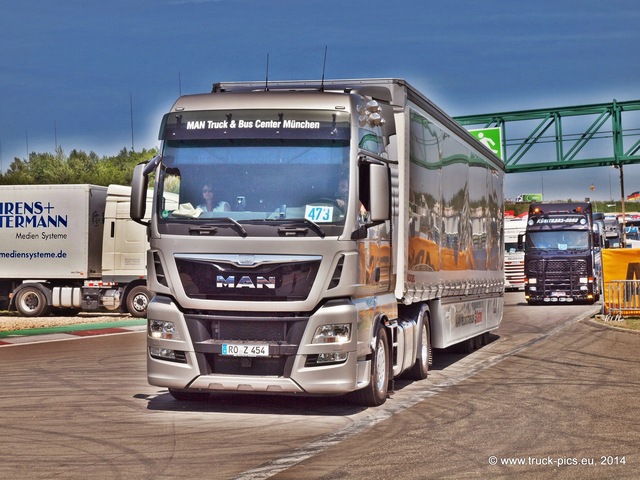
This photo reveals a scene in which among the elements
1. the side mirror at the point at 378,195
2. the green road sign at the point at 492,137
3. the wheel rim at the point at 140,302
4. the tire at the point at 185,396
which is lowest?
the tire at the point at 185,396

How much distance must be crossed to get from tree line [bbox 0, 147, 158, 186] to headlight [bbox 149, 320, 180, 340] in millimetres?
83378

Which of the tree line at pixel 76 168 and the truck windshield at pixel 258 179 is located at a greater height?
the tree line at pixel 76 168

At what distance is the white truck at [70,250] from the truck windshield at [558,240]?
47.9 feet

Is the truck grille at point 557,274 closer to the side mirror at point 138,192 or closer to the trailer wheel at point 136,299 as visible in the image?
the trailer wheel at point 136,299

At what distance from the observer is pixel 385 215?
11109mm

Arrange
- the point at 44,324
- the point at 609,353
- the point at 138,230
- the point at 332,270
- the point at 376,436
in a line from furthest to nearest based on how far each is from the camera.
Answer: the point at 138,230
the point at 44,324
the point at 609,353
the point at 332,270
the point at 376,436

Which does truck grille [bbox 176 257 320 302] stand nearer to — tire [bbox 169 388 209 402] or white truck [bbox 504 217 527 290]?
tire [bbox 169 388 209 402]

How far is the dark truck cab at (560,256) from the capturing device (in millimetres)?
39094

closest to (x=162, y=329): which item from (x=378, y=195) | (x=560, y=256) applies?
(x=378, y=195)

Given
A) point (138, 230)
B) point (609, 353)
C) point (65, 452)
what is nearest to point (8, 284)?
point (138, 230)

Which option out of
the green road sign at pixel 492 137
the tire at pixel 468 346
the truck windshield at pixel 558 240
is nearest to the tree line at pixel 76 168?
the green road sign at pixel 492 137

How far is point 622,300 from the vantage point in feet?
97.3

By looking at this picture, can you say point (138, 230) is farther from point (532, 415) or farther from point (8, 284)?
point (532, 415)

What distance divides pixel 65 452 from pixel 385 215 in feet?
12.6
